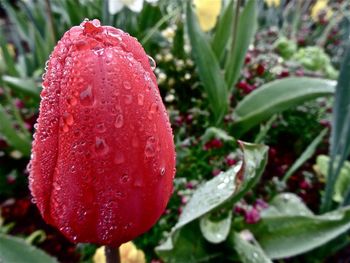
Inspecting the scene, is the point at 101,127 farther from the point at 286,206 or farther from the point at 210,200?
the point at 286,206

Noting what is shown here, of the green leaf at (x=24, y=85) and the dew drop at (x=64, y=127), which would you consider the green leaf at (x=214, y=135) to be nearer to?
the green leaf at (x=24, y=85)

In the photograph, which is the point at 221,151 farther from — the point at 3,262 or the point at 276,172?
the point at 3,262

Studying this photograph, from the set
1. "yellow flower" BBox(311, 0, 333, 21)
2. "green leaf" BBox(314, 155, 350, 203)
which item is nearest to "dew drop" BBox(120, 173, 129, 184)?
"green leaf" BBox(314, 155, 350, 203)

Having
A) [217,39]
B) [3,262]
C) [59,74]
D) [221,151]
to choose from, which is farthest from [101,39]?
[217,39]

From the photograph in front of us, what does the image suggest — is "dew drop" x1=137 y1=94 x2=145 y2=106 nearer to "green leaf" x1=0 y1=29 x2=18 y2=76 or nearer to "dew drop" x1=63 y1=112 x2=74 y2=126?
"dew drop" x1=63 y1=112 x2=74 y2=126

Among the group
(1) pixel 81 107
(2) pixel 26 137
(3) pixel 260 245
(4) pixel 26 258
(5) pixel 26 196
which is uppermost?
(1) pixel 81 107

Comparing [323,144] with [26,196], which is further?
[323,144]

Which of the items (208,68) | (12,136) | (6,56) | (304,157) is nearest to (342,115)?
(304,157)
